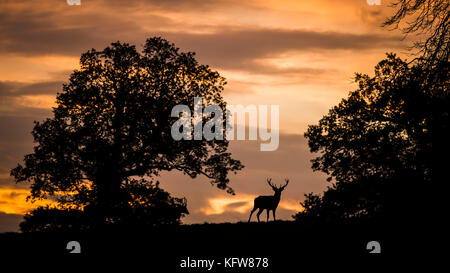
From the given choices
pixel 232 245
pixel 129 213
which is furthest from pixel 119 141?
pixel 232 245

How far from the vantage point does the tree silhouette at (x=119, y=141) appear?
32.2 meters

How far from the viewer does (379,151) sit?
2928cm

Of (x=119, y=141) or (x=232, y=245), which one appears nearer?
(x=232, y=245)

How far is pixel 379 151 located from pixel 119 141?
15514 millimetres

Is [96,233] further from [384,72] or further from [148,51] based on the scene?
[384,72]

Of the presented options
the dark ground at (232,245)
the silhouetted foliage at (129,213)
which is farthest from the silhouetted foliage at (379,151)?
the silhouetted foliage at (129,213)

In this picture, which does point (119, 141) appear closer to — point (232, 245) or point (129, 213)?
point (129, 213)

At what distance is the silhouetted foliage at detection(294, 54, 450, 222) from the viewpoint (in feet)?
87.0

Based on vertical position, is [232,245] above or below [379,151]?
below

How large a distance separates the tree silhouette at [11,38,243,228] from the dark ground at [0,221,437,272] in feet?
25.2

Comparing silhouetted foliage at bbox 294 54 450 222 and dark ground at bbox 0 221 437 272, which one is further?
silhouetted foliage at bbox 294 54 450 222

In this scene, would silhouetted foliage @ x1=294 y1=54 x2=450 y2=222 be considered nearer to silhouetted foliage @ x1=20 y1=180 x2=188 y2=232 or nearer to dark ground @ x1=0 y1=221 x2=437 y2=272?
dark ground @ x1=0 y1=221 x2=437 y2=272

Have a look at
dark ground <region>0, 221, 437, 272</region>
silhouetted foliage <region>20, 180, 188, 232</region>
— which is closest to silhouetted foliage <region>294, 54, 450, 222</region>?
dark ground <region>0, 221, 437, 272</region>
